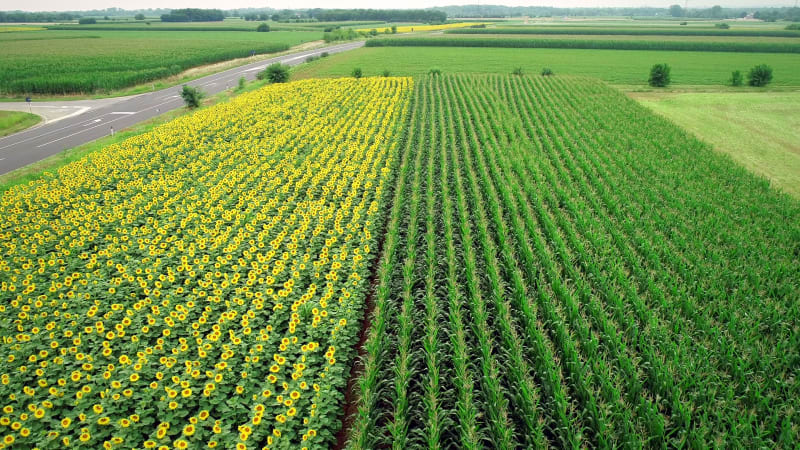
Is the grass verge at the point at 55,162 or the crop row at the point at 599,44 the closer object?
the grass verge at the point at 55,162

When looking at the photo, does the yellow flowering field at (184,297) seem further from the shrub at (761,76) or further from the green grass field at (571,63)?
the shrub at (761,76)

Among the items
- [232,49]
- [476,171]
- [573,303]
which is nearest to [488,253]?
[573,303]

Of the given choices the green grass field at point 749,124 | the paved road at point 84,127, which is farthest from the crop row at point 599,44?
the paved road at point 84,127

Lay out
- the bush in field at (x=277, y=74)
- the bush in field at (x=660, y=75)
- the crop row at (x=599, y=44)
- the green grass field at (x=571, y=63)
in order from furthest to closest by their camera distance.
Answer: the crop row at (x=599, y=44) < the green grass field at (x=571, y=63) < the bush in field at (x=660, y=75) < the bush in field at (x=277, y=74)

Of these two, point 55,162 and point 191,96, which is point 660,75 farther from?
point 55,162

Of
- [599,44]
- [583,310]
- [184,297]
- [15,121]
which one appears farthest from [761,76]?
A: [15,121]

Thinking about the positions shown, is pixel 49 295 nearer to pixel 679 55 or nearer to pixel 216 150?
pixel 216 150

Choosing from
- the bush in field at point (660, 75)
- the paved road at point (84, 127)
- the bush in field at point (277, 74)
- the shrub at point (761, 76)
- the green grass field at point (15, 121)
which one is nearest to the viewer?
the paved road at point (84, 127)

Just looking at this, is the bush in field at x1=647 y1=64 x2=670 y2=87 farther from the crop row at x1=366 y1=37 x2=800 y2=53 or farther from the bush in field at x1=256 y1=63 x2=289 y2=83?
the crop row at x1=366 y1=37 x2=800 y2=53
